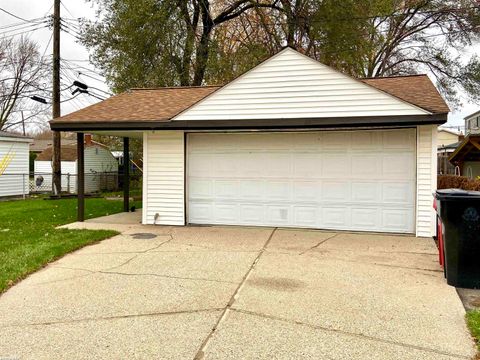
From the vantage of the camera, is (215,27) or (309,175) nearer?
(309,175)

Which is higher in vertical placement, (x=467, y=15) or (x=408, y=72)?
(x=467, y=15)

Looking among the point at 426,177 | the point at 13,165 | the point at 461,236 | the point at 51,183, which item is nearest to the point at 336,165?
the point at 426,177

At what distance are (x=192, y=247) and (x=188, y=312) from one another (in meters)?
3.31

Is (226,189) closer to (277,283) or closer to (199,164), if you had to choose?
(199,164)

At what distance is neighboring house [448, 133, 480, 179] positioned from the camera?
16483 mm

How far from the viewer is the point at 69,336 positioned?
12.4ft

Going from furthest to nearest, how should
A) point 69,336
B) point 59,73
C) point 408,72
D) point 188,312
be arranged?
1. point 408,72
2. point 59,73
3. point 188,312
4. point 69,336

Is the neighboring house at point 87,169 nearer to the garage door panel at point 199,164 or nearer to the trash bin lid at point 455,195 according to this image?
the garage door panel at point 199,164

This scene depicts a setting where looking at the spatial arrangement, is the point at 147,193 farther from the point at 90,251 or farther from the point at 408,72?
the point at 408,72

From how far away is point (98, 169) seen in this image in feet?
82.1

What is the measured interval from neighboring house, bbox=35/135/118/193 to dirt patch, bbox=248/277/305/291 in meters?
19.4

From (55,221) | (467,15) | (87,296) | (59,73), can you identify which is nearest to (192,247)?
(87,296)

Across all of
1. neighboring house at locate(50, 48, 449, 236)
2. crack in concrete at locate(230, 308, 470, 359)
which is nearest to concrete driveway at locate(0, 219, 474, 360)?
crack in concrete at locate(230, 308, 470, 359)

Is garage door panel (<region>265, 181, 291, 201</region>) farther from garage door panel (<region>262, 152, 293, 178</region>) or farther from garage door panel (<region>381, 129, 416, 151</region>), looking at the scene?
garage door panel (<region>381, 129, 416, 151</region>)
